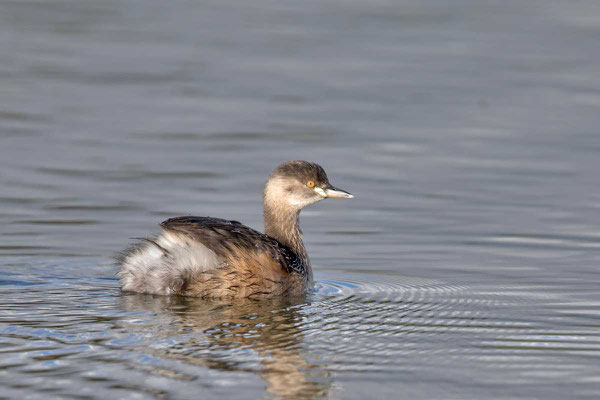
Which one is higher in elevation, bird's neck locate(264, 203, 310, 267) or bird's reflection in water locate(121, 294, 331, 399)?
bird's neck locate(264, 203, 310, 267)

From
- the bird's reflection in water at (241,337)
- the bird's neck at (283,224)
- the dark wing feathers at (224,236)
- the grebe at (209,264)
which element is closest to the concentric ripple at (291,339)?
the bird's reflection in water at (241,337)

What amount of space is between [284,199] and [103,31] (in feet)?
29.6

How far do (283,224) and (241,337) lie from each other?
227 cm

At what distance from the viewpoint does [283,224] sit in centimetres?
885

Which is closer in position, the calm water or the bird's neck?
the calm water

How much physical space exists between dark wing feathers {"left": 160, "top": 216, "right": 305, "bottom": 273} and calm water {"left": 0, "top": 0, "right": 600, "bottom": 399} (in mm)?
390

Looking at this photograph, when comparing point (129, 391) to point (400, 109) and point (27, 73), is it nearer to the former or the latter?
point (400, 109)

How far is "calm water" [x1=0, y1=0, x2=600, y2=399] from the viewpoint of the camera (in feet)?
20.2

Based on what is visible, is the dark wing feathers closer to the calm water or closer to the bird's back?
the bird's back

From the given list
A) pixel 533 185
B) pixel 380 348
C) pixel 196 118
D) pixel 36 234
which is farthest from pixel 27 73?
pixel 380 348

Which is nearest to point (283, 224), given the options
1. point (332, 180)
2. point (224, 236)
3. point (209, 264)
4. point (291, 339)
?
point (224, 236)

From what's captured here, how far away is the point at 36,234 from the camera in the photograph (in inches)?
369

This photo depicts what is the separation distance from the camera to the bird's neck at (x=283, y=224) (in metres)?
8.80

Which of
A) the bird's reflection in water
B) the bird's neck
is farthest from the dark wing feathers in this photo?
the bird's neck
